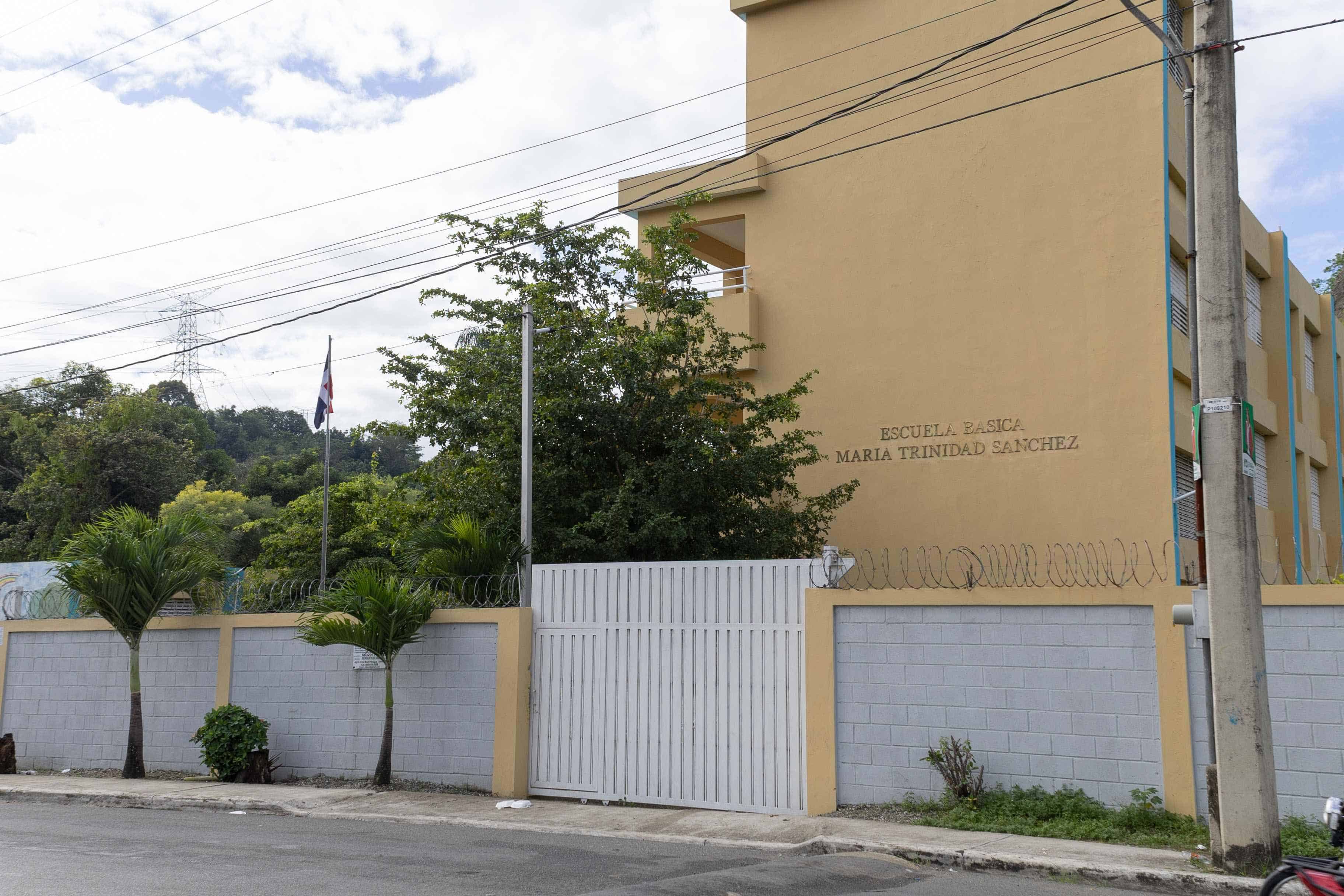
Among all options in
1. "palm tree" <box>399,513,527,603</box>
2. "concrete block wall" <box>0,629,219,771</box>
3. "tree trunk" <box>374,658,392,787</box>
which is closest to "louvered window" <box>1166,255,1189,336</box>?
"palm tree" <box>399,513,527,603</box>

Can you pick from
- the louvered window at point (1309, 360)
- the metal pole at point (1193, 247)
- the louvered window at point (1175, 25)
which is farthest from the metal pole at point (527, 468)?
the louvered window at point (1309, 360)

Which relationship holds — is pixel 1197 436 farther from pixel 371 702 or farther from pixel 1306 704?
pixel 371 702

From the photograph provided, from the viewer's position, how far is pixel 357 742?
13875mm

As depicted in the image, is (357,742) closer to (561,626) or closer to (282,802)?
(282,802)

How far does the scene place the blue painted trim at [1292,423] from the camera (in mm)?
20359

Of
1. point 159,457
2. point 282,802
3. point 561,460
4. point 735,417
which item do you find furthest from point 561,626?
point 159,457

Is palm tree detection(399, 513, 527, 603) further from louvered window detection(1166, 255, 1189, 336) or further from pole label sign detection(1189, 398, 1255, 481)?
louvered window detection(1166, 255, 1189, 336)

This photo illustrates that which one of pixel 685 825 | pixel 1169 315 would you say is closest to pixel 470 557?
pixel 685 825

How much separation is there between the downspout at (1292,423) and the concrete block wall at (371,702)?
1534 centimetres

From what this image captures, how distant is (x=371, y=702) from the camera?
545 inches

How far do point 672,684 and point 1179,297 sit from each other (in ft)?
34.5

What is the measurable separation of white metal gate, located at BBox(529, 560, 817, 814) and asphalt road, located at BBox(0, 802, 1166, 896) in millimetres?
1615

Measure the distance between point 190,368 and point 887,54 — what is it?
235 feet

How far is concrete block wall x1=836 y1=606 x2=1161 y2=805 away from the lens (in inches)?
386
